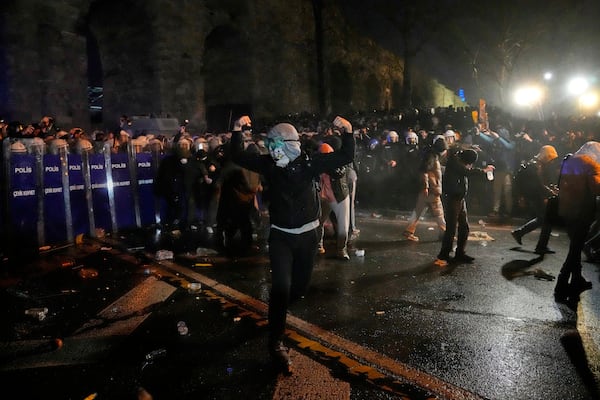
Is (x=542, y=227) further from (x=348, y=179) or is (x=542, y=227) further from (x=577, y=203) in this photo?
(x=348, y=179)

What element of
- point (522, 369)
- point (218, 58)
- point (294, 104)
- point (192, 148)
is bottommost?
point (522, 369)

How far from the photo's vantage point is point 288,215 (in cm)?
384

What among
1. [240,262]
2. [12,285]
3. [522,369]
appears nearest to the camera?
[522,369]

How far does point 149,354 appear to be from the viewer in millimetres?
4094

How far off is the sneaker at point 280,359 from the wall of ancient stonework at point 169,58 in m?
14.6

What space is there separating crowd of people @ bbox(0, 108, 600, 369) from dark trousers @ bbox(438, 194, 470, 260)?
0.02 meters

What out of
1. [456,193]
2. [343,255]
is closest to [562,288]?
[456,193]

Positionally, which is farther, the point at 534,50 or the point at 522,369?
the point at 534,50

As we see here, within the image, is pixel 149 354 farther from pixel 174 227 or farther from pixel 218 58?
pixel 218 58

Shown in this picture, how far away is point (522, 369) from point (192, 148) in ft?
28.6

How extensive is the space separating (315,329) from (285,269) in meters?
1.24

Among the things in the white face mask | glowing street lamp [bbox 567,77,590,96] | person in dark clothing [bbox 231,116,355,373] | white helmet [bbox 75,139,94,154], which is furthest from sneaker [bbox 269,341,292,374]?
glowing street lamp [bbox 567,77,590,96]

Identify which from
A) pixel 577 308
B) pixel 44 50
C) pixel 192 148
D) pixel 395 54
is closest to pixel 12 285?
pixel 192 148

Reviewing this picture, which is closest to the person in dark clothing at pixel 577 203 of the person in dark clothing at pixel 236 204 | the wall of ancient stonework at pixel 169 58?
the person in dark clothing at pixel 236 204
